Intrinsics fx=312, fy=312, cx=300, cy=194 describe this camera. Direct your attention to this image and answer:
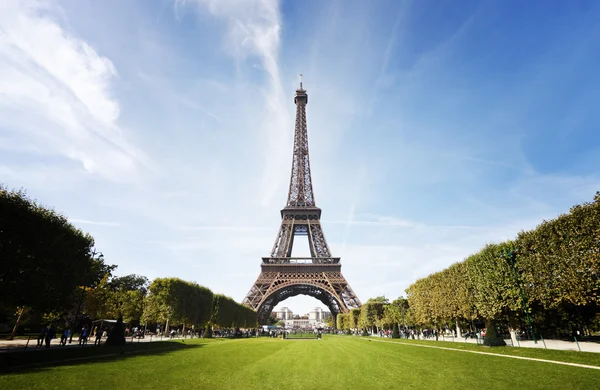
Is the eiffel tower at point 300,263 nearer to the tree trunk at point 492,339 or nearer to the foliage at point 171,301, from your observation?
the foliage at point 171,301

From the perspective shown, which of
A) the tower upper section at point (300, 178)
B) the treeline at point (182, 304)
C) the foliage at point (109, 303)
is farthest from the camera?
the tower upper section at point (300, 178)

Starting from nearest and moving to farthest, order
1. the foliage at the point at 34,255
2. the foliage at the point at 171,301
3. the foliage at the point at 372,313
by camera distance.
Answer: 1. the foliage at the point at 34,255
2. the foliage at the point at 171,301
3. the foliage at the point at 372,313

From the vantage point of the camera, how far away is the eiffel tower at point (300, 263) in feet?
206

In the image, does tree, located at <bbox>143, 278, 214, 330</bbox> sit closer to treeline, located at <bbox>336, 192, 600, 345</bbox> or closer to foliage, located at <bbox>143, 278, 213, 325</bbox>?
foliage, located at <bbox>143, 278, 213, 325</bbox>

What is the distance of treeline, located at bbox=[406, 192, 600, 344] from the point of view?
20922mm

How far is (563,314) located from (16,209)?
4639cm

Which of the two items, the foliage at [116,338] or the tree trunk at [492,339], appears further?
the foliage at [116,338]

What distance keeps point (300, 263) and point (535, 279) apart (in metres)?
46.6

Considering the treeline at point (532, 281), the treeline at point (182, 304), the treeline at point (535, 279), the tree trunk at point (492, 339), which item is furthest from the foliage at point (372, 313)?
the tree trunk at point (492, 339)

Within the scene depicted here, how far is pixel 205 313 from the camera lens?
4853 cm

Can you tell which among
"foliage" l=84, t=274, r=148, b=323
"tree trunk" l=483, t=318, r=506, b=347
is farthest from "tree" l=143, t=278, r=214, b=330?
"tree trunk" l=483, t=318, r=506, b=347

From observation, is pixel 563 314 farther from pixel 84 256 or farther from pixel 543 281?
pixel 84 256

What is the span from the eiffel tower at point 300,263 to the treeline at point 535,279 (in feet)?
83.7

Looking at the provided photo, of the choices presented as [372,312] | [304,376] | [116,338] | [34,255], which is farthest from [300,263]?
[304,376]
